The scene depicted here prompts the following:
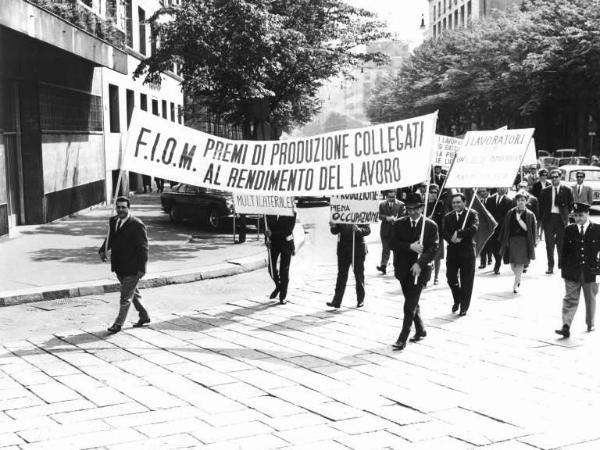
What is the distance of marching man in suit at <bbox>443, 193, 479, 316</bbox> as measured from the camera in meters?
11.2

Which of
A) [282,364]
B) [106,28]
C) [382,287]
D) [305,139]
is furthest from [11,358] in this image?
[106,28]

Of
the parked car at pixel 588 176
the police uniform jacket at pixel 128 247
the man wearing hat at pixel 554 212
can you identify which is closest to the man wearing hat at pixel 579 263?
the man wearing hat at pixel 554 212

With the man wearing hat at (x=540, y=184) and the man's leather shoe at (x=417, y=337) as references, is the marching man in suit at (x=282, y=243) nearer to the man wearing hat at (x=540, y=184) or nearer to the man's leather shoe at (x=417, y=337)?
the man's leather shoe at (x=417, y=337)

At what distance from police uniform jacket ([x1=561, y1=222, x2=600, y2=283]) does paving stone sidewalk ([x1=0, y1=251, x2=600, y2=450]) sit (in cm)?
78

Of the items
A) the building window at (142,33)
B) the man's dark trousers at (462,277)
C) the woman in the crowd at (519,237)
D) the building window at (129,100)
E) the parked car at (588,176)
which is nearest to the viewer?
the man's dark trousers at (462,277)

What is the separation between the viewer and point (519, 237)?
527 inches

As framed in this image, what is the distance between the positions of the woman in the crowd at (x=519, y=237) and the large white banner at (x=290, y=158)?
4122mm

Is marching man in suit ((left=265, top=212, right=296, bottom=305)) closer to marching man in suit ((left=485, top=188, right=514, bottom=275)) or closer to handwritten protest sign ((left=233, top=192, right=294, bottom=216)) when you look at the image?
handwritten protest sign ((left=233, top=192, right=294, bottom=216))

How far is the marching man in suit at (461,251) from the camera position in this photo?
11203mm

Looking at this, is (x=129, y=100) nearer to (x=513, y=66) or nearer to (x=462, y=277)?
(x=513, y=66)

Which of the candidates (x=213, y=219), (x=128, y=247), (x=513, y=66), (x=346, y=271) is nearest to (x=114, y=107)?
(x=213, y=219)

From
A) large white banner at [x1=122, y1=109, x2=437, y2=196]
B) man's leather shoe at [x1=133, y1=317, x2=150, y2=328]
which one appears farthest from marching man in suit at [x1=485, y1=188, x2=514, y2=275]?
man's leather shoe at [x1=133, y1=317, x2=150, y2=328]

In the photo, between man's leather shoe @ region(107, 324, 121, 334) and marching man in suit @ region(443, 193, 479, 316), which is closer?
man's leather shoe @ region(107, 324, 121, 334)

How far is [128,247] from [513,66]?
41180 millimetres
